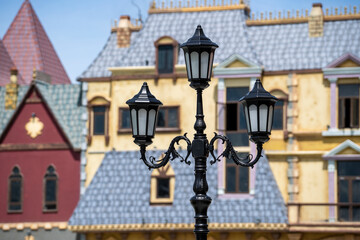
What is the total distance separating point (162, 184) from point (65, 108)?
15.5 feet

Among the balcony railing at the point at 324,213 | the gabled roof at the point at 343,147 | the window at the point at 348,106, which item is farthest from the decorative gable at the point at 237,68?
the balcony railing at the point at 324,213

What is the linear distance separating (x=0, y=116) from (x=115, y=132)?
473 centimetres

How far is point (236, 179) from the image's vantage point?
3122cm

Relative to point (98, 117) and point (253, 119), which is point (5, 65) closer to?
point (98, 117)

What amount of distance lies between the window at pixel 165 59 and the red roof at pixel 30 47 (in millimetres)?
9951

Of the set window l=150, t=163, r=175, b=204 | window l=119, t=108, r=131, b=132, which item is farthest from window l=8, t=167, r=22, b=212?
window l=150, t=163, r=175, b=204

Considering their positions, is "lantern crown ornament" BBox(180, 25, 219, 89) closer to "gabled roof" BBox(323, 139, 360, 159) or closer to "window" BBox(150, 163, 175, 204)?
"gabled roof" BBox(323, 139, 360, 159)

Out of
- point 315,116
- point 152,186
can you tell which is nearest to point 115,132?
point 152,186

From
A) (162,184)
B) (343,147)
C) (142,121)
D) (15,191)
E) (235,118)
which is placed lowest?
(15,191)

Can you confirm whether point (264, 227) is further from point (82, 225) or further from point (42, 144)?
point (42, 144)

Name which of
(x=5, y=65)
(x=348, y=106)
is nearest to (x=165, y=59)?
(x=348, y=106)

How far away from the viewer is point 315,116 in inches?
1228

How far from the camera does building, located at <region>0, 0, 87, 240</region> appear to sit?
33062 millimetres

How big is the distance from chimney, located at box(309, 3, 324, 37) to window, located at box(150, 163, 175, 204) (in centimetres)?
661
